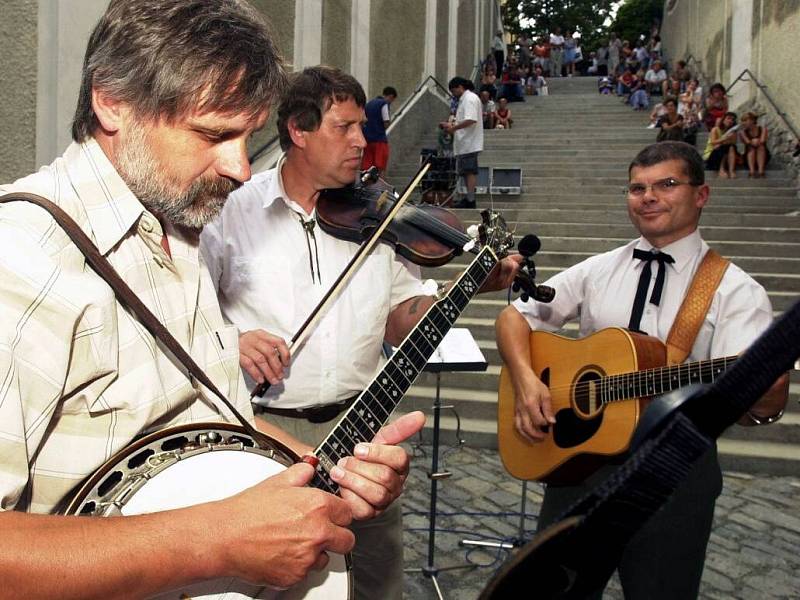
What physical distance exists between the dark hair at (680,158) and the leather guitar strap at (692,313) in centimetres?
42

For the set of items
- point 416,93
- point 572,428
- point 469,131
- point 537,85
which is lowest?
point 572,428

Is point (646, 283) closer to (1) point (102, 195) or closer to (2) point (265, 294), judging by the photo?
(2) point (265, 294)

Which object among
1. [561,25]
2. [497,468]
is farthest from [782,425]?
[561,25]

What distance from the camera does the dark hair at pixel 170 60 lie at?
132 centimetres

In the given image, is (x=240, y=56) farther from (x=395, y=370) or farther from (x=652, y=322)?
(x=652, y=322)

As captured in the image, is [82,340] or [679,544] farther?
[679,544]

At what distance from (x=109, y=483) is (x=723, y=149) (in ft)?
37.6

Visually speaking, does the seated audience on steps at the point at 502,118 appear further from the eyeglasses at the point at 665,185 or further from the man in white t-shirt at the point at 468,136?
the eyeglasses at the point at 665,185

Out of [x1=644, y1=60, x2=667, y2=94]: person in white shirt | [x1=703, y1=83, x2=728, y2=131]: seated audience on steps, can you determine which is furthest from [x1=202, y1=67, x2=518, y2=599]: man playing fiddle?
[x1=644, y1=60, x2=667, y2=94]: person in white shirt

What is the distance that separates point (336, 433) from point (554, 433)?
61.7 inches

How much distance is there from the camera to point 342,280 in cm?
234

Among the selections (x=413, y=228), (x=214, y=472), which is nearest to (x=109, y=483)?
(x=214, y=472)

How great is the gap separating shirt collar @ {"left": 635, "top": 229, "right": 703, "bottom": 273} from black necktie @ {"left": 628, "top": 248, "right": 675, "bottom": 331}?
3 cm

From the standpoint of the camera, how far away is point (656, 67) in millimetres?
18391
